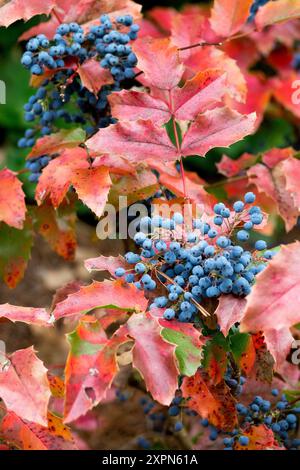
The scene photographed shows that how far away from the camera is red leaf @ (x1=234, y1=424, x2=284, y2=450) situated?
3.49 ft

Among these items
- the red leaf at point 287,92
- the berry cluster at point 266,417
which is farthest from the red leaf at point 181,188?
the red leaf at point 287,92

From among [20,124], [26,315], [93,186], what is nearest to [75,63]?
[93,186]

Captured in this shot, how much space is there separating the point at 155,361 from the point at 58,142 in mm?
492

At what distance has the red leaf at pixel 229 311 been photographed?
2.89 feet

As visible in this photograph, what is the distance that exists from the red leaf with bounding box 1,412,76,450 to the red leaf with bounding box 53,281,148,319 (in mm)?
199

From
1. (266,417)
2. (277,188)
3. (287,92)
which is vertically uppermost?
(277,188)

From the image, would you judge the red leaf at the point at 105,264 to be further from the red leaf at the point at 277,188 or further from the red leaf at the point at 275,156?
the red leaf at the point at 275,156

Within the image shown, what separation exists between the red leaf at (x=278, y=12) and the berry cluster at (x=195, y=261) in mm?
450

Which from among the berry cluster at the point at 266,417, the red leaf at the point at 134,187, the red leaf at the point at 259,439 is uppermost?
the red leaf at the point at 134,187

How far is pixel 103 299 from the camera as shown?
0.89 meters

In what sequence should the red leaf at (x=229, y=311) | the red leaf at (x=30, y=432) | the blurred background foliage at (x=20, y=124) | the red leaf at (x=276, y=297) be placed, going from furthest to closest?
1. the blurred background foliage at (x=20, y=124)
2. the red leaf at (x=30, y=432)
3. the red leaf at (x=229, y=311)
4. the red leaf at (x=276, y=297)

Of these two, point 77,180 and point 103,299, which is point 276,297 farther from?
point 77,180
